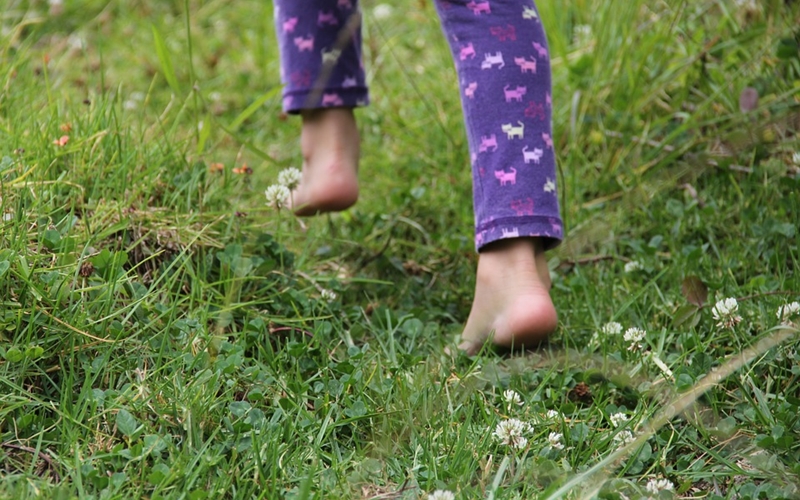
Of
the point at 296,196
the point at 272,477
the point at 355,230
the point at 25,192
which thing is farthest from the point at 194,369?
the point at 355,230

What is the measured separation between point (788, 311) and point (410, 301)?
0.73 m

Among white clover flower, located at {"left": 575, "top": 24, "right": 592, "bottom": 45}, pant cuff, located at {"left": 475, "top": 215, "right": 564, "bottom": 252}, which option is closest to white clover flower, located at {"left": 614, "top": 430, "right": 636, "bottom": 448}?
pant cuff, located at {"left": 475, "top": 215, "right": 564, "bottom": 252}

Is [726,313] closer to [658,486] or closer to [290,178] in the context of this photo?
[658,486]

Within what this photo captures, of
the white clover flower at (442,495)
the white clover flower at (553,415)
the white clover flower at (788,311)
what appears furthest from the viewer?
the white clover flower at (788,311)

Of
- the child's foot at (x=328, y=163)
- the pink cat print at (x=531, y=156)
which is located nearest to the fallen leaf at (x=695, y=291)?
the pink cat print at (x=531, y=156)

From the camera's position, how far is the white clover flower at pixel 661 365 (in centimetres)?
139

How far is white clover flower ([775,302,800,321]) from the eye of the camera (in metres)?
1.42

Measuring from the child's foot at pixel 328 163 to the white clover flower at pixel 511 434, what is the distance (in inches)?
29.5

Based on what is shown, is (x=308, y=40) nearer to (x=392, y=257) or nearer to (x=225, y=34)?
(x=392, y=257)

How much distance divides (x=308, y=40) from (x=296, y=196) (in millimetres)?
349

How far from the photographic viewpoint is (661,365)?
141 cm

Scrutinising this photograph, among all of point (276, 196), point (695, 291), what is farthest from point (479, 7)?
point (695, 291)

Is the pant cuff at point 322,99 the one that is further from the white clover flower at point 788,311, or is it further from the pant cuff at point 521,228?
the white clover flower at point 788,311

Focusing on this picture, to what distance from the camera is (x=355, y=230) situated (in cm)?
206
